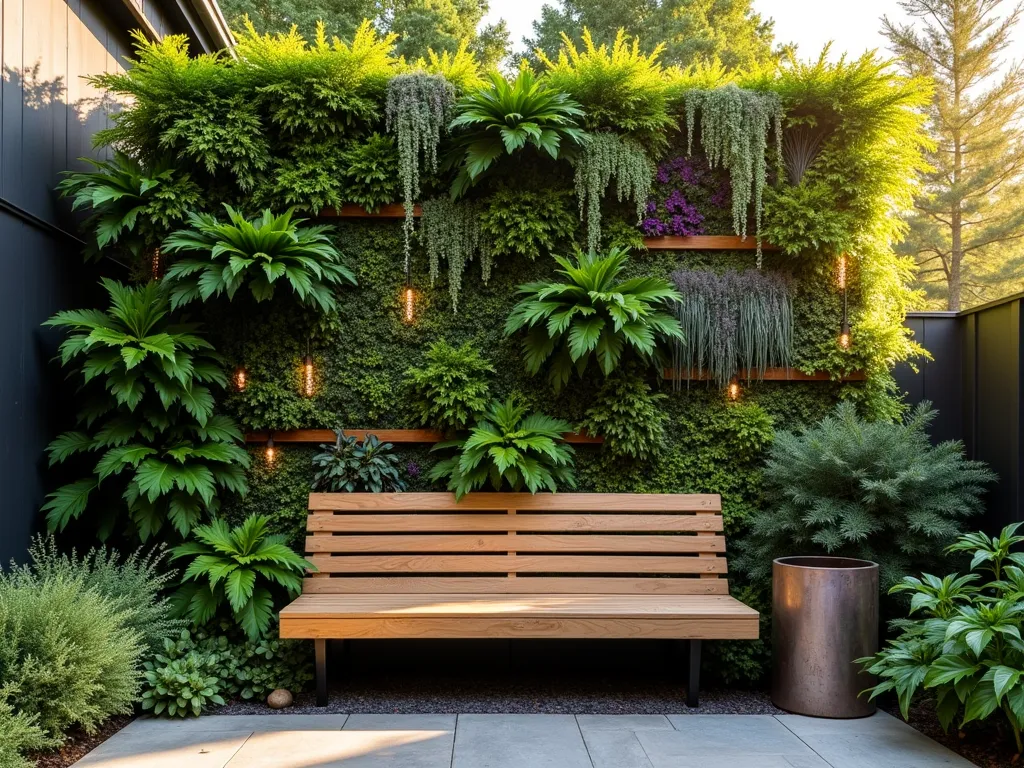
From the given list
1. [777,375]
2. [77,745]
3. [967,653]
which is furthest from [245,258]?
[967,653]

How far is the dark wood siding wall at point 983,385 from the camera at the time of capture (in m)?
4.62

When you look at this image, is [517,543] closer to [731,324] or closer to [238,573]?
[238,573]

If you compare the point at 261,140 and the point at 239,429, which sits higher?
the point at 261,140

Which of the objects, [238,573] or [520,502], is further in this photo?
[520,502]

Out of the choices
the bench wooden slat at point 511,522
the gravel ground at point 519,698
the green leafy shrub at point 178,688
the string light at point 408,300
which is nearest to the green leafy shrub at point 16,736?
the green leafy shrub at point 178,688

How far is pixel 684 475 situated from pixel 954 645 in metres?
2.01

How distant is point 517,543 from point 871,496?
2.09 meters

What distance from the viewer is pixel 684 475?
17.1 feet

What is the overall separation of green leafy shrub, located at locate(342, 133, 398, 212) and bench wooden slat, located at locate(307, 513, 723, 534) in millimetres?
2070

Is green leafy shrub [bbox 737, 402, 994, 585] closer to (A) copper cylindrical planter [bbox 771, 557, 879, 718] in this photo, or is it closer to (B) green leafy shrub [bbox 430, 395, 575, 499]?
(A) copper cylindrical planter [bbox 771, 557, 879, 718]

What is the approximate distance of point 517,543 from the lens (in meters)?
4.81

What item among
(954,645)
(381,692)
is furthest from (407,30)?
(954,645)

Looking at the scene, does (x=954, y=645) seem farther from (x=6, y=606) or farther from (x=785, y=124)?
(x=6, y=606)

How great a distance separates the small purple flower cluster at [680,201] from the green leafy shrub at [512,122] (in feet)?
2.39
